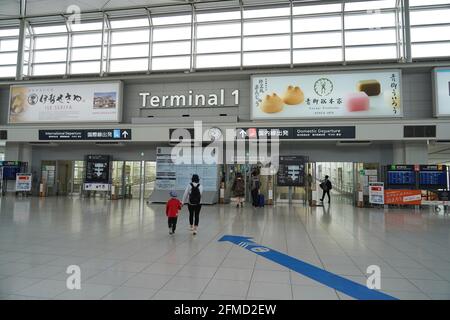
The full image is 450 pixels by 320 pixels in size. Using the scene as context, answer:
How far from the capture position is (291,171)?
1519 centimetres

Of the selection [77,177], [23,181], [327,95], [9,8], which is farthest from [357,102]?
[9,8]

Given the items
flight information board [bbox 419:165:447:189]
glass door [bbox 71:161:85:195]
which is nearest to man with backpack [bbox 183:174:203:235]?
flight information board [bbox 419:165:447:189]

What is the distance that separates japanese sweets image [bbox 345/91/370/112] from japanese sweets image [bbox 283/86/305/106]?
225 centimetres

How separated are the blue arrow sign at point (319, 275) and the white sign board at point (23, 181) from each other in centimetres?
1529

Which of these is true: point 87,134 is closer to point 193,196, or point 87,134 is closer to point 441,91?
point 193,196

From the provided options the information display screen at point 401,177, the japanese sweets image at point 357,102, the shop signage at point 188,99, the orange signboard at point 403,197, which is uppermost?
the shop signage at point 188,99

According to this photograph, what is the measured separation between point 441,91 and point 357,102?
3816 mm

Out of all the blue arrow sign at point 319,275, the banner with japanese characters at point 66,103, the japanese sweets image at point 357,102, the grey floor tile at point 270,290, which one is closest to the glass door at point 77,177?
the banner with japanese characters at point 66,103

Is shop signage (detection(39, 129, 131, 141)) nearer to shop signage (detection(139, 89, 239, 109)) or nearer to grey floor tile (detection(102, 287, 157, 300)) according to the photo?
shop signage (detection(139, 89, 239, 109))

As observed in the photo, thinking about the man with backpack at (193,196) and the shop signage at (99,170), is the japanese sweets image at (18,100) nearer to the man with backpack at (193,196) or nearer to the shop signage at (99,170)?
the shop signage at (99,170)

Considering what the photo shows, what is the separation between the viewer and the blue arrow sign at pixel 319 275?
3572 millimetres

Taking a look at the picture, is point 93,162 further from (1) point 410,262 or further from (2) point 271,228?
(1) point 410,262
